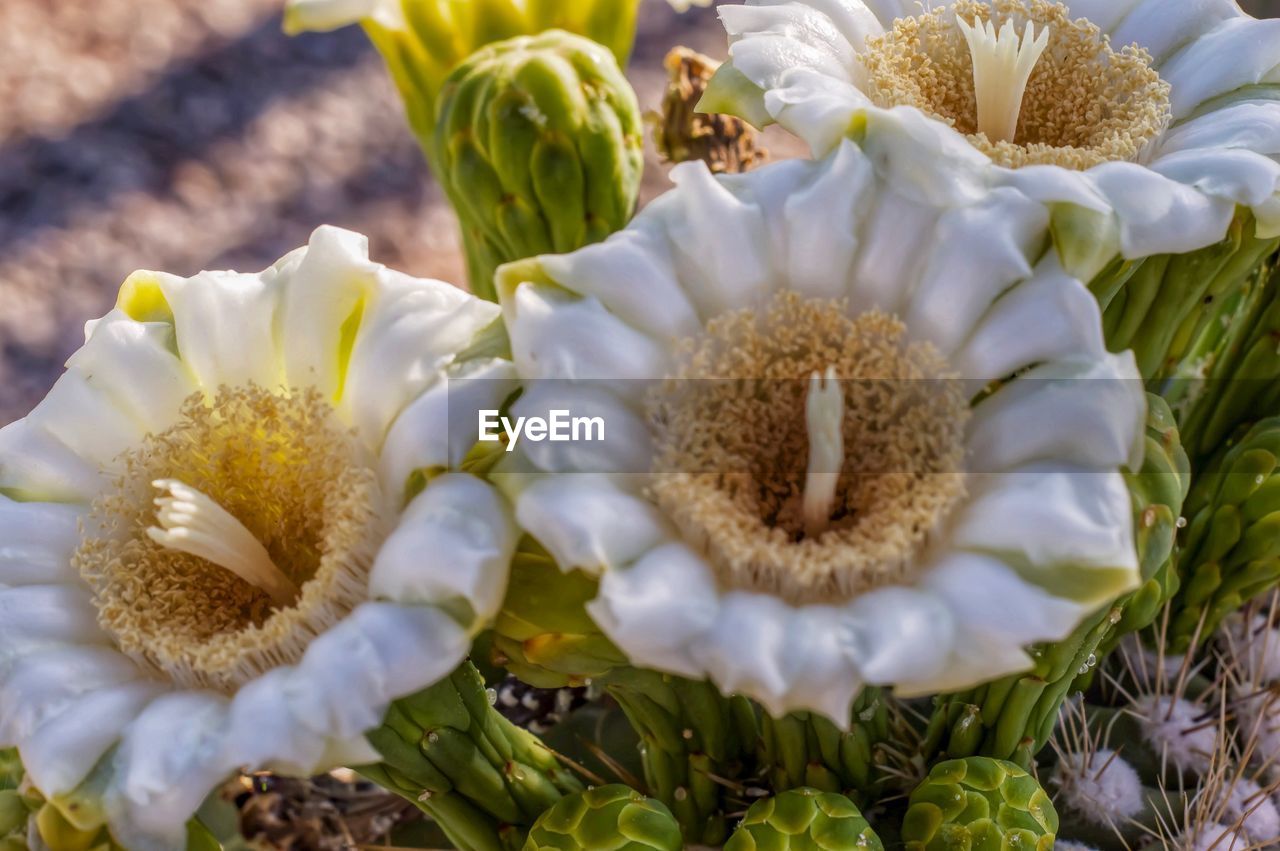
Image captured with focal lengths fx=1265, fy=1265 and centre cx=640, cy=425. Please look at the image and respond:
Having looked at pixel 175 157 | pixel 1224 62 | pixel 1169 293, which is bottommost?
pixel 175 157

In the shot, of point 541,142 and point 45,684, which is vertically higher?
point 541,142

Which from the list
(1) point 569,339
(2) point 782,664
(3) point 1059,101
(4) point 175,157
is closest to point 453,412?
(1) point 569,339

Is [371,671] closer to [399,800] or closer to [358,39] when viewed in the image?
[399,800]

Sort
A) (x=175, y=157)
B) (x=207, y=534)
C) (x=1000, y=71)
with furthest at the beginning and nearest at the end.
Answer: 1. (x=175, y=157)
2. (x=1000, y=71)
3. (x=207, y=534)

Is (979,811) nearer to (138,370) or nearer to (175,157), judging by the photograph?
(138,370)

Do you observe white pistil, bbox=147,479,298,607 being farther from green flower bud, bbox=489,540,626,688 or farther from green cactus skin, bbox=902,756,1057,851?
green cactus skin, bbox=902,756,1057,851

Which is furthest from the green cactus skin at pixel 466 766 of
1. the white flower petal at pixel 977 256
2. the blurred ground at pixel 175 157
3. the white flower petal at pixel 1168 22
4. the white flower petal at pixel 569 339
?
the blurred ground at pixel 175 157

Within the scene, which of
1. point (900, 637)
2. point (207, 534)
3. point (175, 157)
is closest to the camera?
point (900, 637)

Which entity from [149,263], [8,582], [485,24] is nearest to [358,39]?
[149,263]
